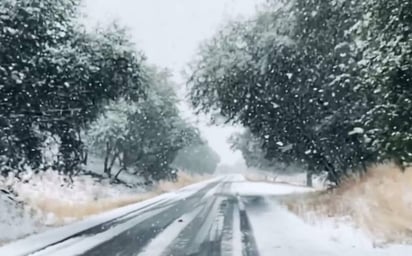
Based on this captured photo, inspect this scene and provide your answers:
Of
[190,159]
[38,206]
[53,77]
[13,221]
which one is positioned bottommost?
[13,221]

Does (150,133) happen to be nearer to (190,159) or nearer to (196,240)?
(196,240)

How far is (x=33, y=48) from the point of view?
15047 millimetres

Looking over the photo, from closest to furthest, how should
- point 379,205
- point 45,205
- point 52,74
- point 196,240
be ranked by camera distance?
point 196,240
point 379,205
point 52,74
point 45,205

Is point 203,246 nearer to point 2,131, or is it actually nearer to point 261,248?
point 261,248

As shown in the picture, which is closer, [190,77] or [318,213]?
[318,213]

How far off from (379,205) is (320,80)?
7.24 meters

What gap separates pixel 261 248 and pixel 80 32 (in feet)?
32.9

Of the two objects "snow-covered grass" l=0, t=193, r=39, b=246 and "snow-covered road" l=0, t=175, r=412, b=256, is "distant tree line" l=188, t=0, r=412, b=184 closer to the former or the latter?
"snow-covered road" l=0, t=175, r=412, b=256

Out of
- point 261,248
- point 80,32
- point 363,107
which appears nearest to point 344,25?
point 363,107

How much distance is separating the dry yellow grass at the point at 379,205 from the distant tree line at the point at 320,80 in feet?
3.93

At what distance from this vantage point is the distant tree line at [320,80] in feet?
33.0

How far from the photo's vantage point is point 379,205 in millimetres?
14867

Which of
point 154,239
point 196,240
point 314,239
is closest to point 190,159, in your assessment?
point 154,239

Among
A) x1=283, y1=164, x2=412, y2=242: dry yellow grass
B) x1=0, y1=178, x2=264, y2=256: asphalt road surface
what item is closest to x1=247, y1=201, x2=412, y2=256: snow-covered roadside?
x1=0, y1=178, x2=264, y2=256: asphalt road surface
